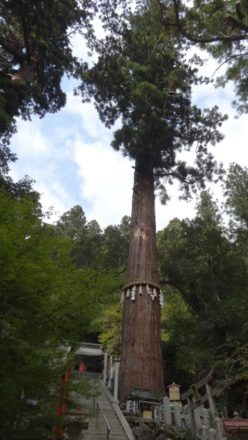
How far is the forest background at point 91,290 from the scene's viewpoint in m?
3.33

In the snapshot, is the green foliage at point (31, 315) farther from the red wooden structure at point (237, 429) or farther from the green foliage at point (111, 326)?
the green foliage at point (111, 326)

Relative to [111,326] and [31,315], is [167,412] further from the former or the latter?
[111,326]

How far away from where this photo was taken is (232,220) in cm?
1631

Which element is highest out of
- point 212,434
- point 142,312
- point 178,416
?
point 142,312

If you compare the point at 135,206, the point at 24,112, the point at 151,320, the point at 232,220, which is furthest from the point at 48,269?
the point at 232,220

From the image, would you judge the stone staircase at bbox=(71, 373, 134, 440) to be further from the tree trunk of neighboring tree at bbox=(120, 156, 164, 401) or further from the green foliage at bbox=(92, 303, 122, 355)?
the green foliage at bbox=(92, 303, 122, 355)

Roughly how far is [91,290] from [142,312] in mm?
5406

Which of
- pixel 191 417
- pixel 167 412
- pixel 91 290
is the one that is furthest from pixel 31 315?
pixel 167 412

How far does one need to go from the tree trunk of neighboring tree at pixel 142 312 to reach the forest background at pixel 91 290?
0.65 m

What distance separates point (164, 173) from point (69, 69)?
4550mm

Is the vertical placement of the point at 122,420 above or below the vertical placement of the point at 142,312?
below

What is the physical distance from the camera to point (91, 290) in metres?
3.92

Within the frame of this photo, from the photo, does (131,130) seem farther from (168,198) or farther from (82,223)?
(82,223)

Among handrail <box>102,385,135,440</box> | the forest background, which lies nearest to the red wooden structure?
the forest background
